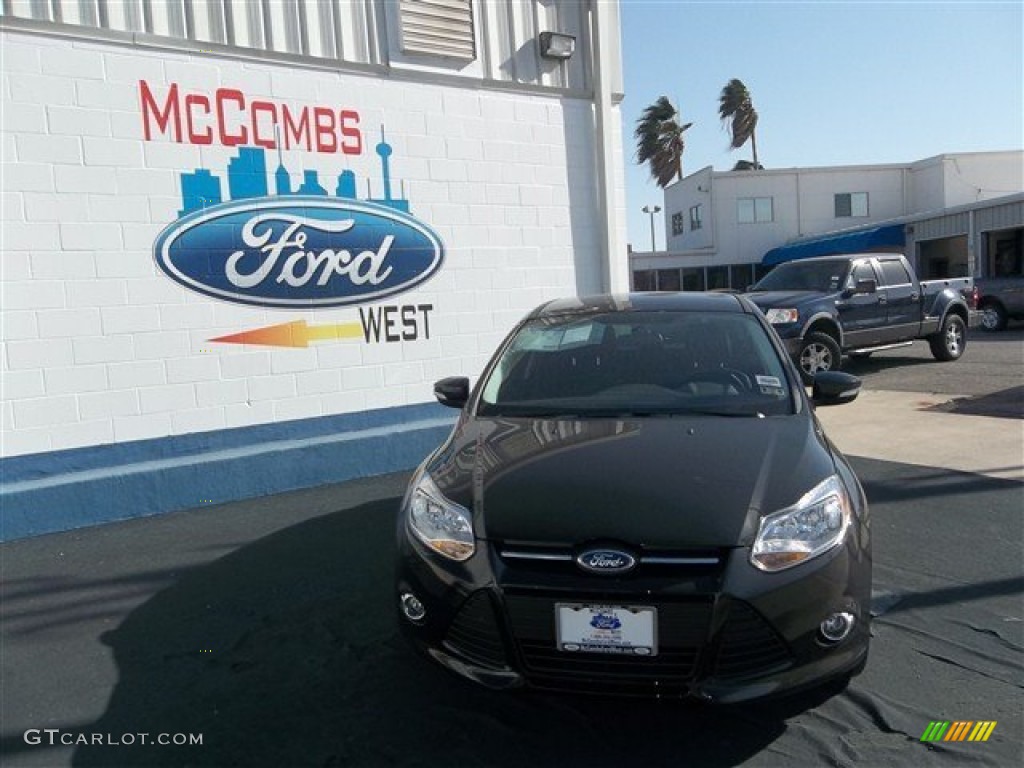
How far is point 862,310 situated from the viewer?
11.6 meters

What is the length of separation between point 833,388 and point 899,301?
9565 millimetres

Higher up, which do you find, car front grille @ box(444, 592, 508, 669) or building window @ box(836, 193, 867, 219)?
building window @ box(836, 193, 867, 219)

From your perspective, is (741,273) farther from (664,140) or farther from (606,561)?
(606,561)

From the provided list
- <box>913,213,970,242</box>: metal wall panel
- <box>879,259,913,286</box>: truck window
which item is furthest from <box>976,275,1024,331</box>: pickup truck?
<box>879,259,913,286</box>: truck window

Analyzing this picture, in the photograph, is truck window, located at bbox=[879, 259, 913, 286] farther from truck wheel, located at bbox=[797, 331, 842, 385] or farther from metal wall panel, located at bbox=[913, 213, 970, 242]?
metal wall panel, located at bbox=[913, 213, 970, 242]

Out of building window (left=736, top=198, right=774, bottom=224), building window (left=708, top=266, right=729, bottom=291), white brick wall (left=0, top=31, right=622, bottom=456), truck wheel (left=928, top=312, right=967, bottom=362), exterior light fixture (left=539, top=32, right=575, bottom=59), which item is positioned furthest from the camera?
building window (left=708, top=266, right=729, bottom=291)

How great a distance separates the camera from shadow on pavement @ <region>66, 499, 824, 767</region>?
8.46 ft

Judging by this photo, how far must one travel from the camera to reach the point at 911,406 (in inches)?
345

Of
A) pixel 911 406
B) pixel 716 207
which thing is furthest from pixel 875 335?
pixel 716 207

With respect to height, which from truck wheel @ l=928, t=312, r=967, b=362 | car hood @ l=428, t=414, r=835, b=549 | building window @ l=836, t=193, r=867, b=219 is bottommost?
truck wheel @ l=928, t=312, r=967, b=362

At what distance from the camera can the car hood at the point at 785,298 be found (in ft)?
35.3

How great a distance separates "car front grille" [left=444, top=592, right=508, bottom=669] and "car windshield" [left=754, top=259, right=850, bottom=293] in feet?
34.1

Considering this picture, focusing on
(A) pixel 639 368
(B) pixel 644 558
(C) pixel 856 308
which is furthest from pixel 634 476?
(C) pixel 856 308

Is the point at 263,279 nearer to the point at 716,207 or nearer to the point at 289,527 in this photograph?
the point at 289,527
